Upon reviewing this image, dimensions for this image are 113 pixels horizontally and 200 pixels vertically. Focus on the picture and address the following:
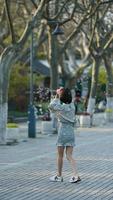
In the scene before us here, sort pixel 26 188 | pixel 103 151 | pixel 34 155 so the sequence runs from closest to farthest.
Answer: pixel 26 188 → pixel 34 155 → pixel 103 151

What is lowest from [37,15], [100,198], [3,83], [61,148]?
[100,198]

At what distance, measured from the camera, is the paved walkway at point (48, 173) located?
36.0 feet

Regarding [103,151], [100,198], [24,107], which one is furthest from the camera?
[24,107]

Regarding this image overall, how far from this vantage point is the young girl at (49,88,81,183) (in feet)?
40.3

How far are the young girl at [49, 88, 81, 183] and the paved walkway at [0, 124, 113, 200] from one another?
14.5 inches

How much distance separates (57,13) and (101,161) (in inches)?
496

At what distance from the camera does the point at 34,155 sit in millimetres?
18328

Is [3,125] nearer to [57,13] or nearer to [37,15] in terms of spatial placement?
[37,15]

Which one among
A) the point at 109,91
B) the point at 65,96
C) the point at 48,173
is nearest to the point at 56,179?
the point at 48,173

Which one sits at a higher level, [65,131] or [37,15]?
[37,15]

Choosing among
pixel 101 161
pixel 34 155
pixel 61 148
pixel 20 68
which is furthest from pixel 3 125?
pixel 20 68

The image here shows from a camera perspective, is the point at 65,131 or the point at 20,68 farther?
the point at 20,68

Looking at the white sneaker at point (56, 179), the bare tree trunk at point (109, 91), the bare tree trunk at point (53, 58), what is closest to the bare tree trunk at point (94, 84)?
the bare tree trunk at point (109, 91)

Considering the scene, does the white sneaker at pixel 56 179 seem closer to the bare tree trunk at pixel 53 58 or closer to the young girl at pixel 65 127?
the young girl at pixel 65 127
